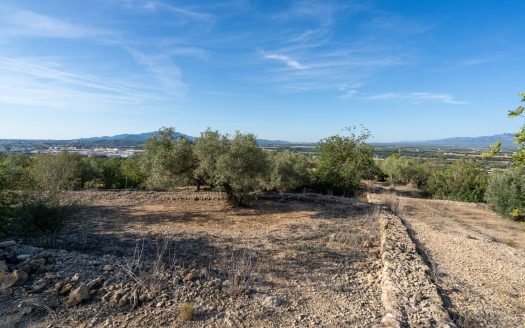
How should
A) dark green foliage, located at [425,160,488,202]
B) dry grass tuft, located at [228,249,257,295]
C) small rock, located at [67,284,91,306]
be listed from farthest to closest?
dark green foliage, located at [425,160,488,202]
dry grass tuft, located at [228,249,257,295]
small rock, located at [67,284,91,306]

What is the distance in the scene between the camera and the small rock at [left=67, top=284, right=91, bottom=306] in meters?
4.80

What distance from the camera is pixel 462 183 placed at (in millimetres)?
22703

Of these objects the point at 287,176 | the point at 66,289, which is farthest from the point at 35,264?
the point at 287,176

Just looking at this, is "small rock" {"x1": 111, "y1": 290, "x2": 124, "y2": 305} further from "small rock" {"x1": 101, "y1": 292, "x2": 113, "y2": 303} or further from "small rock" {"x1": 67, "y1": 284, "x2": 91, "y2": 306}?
"small rock" {"x1": 67, "y1": 284, "x2": 91, "y2": 306}

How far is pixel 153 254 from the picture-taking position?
7000mm

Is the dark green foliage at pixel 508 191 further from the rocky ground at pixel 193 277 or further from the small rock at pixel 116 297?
the small rock at pixel 116 297

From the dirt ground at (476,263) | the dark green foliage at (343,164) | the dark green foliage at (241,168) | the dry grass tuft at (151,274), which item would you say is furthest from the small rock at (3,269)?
the dark green foliage at (343,164)

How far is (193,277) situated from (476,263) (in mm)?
8096

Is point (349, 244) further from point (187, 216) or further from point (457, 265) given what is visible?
point (187, 216)

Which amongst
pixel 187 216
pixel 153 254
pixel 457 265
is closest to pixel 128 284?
pixel 153 254

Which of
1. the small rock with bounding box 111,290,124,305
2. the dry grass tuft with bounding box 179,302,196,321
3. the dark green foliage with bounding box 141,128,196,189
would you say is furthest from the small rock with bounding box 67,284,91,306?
the dark green foliage with bounding box 141,128,196,189

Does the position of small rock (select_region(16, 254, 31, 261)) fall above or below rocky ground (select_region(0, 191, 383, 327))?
above

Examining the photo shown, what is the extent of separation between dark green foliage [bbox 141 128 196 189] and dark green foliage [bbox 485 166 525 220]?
665 inches

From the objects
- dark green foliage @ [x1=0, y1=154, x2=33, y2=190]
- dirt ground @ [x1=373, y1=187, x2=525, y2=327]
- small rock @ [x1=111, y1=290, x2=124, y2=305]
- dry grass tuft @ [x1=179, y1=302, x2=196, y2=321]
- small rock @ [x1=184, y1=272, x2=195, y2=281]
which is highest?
dark green foliage @ [x1=0, y1=154, x2=33, y2=190]
